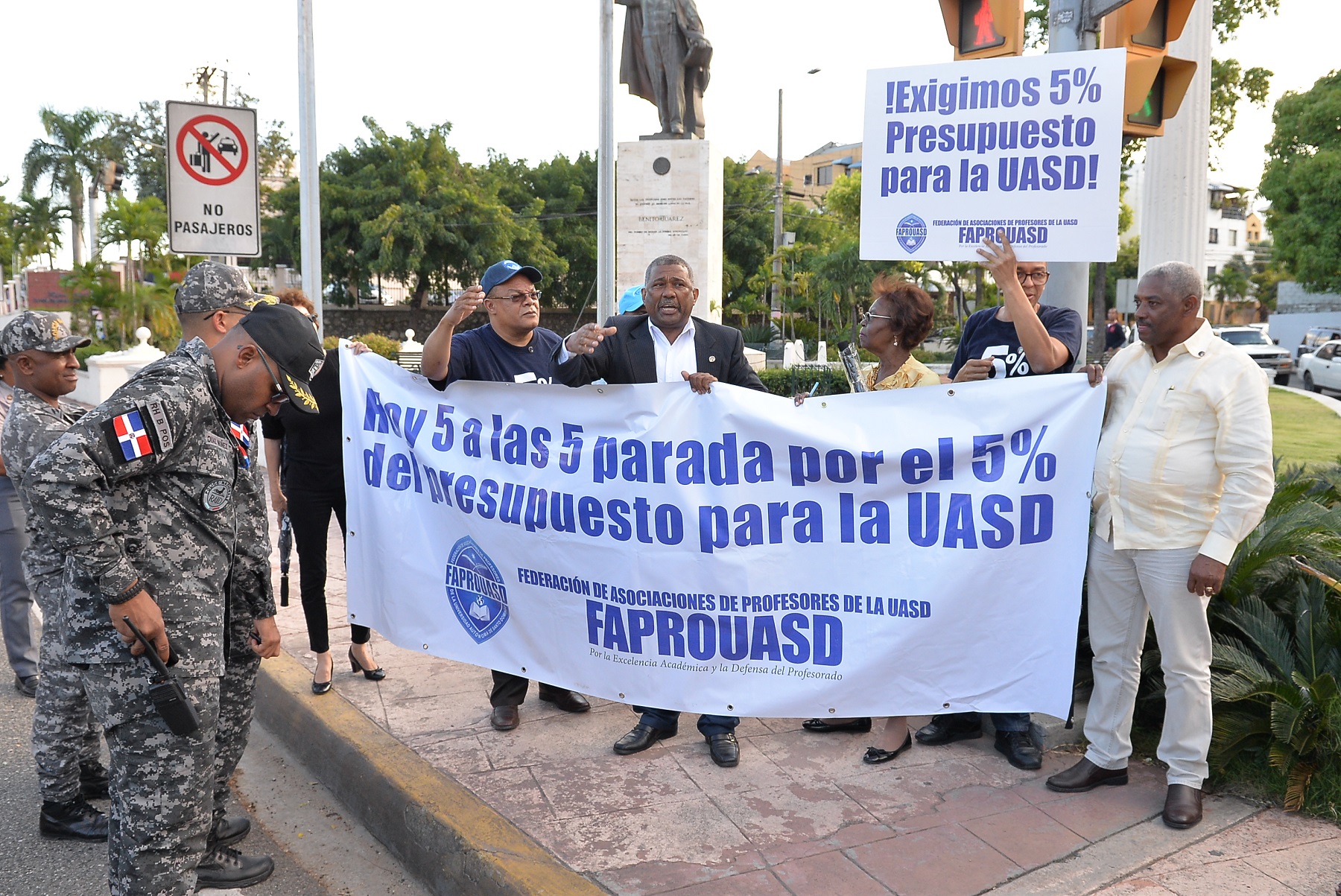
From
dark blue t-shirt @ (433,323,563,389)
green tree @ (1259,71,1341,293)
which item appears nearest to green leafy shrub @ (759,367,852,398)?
dark blue t-shirt @ (433,323,563,389)

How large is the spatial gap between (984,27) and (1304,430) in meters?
12.8

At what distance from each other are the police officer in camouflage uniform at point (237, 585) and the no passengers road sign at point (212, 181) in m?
3.82

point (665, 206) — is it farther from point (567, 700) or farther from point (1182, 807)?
point (1182, 807)

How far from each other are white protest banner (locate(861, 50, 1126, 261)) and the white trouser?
111cm

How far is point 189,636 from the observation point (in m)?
2.89

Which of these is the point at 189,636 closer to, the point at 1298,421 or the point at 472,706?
the point at 472,706

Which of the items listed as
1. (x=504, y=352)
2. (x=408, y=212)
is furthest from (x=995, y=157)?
(x=408, y=212)

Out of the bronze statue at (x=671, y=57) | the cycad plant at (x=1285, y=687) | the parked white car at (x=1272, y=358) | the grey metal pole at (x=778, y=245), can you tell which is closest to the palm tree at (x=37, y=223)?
the grey metal pole at (x=778, y=245)

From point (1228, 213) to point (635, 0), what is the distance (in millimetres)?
90287

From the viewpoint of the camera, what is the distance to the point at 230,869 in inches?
145

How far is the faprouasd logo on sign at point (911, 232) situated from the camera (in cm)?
411

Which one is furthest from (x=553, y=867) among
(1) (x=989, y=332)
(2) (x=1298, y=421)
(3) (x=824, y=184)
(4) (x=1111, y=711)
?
(3) (x=824, y=184)

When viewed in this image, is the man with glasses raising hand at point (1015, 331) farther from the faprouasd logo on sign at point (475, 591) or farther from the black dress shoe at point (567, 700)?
the black dress shoe at point (567, 700)

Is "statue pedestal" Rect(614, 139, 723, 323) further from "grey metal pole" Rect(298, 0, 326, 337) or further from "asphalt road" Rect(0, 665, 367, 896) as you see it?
"asphalt road" Rect(0, 665, 367, 896)
